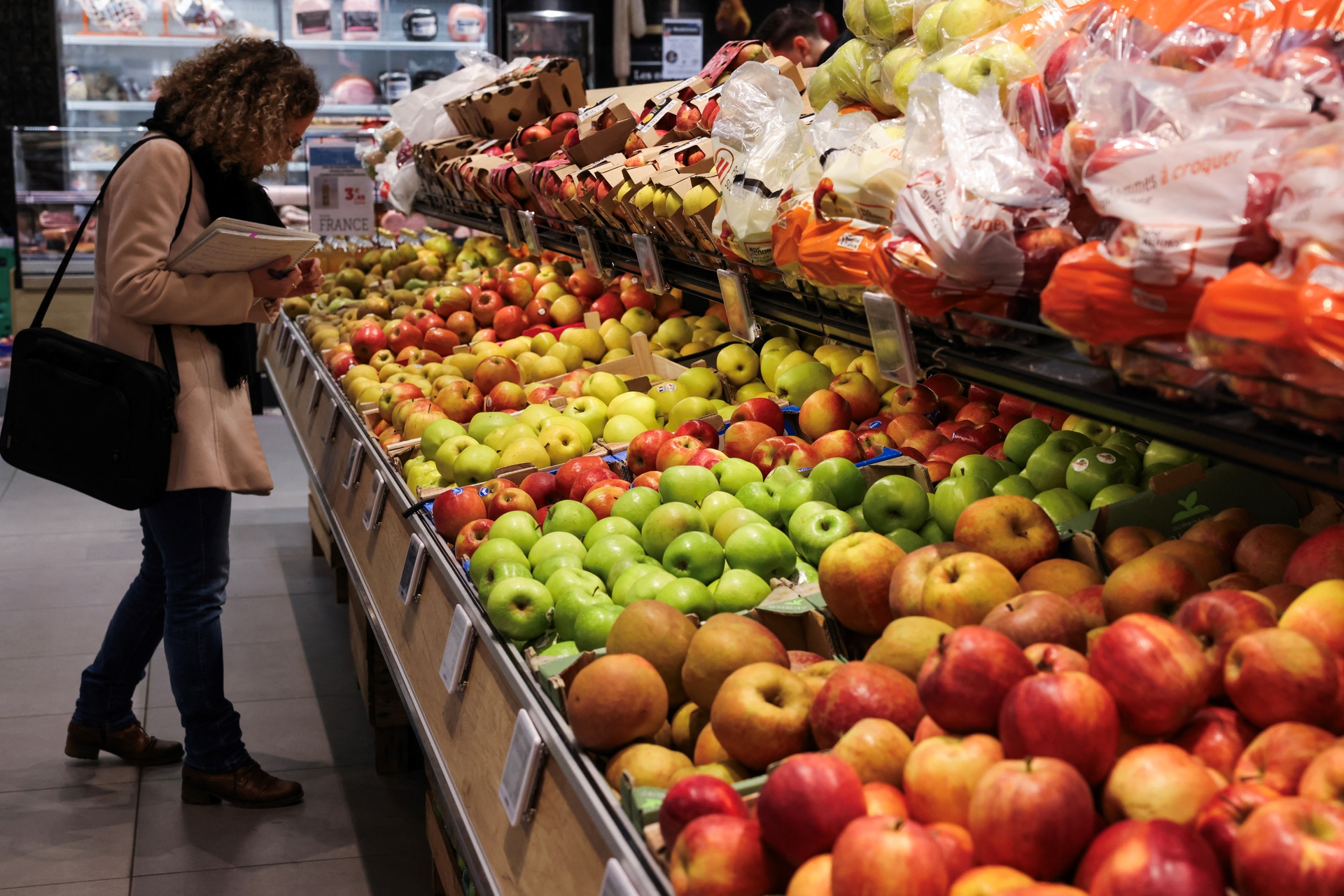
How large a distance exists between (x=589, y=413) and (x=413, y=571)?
67 cm

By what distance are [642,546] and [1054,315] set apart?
992 millimetres

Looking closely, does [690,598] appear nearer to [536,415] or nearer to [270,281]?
[536,415]

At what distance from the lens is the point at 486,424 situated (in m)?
2.82

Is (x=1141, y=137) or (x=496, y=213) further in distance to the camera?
(x=496, y=213)

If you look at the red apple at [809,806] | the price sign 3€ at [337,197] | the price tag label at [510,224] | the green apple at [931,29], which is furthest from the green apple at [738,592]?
the price sign 3€ at [337,197]

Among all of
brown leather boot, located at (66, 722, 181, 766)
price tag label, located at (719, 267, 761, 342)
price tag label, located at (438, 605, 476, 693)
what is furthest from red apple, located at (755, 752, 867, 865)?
brown leather boot, located at (66, 722, 181, 766)

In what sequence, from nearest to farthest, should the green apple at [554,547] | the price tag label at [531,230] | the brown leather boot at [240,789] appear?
the green apple at [554,547] → the brown leather boot at [240,789] → the price tag label at [531,230]

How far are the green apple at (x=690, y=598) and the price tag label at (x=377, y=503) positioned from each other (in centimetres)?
130

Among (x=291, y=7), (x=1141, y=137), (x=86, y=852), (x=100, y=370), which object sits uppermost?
(x=291, y=7)

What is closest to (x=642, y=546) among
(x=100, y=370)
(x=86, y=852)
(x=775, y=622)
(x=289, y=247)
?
(x=775, y=622)

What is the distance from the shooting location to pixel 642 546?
2016mm

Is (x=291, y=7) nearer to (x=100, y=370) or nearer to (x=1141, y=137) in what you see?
(x=100, y=370)

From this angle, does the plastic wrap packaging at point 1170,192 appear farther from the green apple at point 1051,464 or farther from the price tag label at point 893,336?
the green apple at point 1051,464

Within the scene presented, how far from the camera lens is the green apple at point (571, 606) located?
5.77 ft
